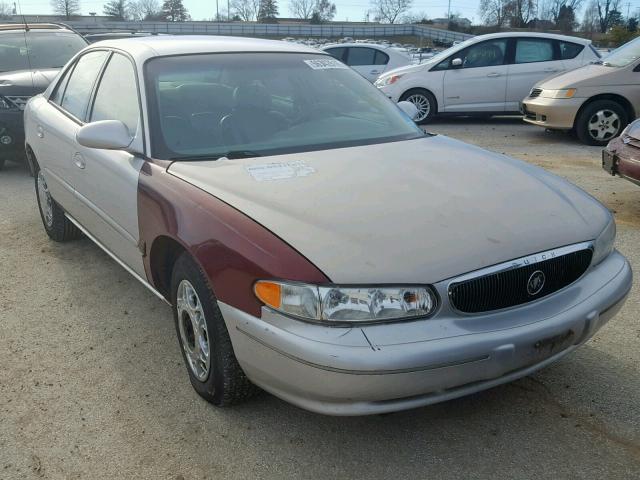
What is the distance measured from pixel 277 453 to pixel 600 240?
164cm

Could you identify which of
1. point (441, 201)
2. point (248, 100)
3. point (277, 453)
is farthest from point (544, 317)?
point (248, 100)

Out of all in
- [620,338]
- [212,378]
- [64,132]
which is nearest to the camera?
[212,378]

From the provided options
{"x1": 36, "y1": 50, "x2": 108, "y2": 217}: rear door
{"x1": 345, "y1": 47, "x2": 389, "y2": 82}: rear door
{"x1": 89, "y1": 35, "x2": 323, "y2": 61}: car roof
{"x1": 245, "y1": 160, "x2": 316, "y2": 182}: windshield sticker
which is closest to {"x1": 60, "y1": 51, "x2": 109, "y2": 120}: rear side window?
{"x1": 36, "y1": 50, "x2": 108, "y2": 217}: rear door

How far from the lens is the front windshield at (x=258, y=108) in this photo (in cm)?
337

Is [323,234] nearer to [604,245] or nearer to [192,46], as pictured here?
[604,245]

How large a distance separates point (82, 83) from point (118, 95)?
83cm

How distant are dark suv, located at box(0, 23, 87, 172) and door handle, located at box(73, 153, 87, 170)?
170 inches

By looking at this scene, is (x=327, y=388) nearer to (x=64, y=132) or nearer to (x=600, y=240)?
(x=600, y=240)

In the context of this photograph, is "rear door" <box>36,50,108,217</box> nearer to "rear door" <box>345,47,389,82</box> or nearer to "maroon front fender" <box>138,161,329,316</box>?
"maroon front fender" <box>138,161,329,316</box>

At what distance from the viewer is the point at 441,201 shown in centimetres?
277

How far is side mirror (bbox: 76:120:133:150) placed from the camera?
131 inches

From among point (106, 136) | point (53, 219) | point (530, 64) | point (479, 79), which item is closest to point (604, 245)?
point (106, 136)

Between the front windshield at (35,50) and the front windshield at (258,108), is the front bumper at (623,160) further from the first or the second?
the front windshield at (35,50)

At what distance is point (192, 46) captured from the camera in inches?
152
